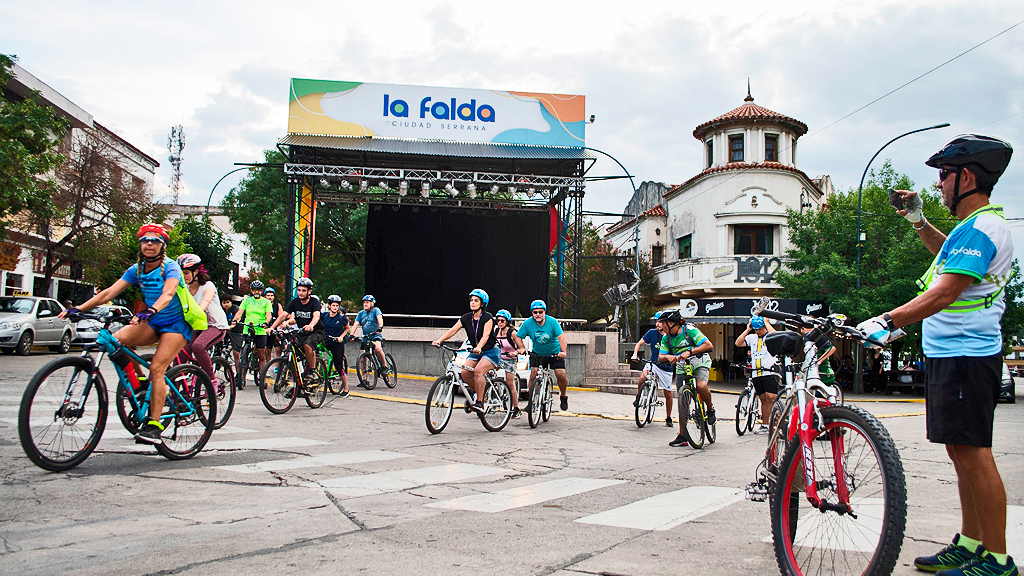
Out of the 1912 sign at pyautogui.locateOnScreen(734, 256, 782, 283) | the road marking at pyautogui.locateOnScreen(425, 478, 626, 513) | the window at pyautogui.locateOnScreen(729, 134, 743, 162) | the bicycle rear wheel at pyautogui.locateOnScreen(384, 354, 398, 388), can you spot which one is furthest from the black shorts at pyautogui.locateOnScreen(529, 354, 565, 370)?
the window at pyautogui.locateOnScreen(729, 134, 743, 162)

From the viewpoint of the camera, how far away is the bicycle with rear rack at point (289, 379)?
1023 cm

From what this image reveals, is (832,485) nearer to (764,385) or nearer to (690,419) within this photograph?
(690,419)

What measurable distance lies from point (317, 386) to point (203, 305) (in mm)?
2464

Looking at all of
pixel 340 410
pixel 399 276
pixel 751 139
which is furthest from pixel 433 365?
pixel 751 139

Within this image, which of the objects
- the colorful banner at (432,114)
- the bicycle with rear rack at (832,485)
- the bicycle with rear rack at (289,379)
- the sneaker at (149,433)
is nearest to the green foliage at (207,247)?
the colorful banner at (432,114)

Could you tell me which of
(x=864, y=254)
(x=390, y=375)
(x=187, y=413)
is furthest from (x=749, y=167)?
(x=187, y=413)

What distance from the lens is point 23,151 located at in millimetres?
19219

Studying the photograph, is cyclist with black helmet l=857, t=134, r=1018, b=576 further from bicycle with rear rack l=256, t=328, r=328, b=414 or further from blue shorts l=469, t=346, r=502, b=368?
bicycle with rear rack l=256, t=328, r=328, b=414

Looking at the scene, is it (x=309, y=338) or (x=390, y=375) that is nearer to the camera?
(x=309, y=338)

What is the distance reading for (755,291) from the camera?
3266 cm

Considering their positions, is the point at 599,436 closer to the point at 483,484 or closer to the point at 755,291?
the point at 483,484

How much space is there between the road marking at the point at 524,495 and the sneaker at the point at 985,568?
2639 mm

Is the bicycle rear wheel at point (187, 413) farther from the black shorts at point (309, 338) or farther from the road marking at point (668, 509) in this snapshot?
the black shorts at point (309, 338)

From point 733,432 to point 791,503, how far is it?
883cm
